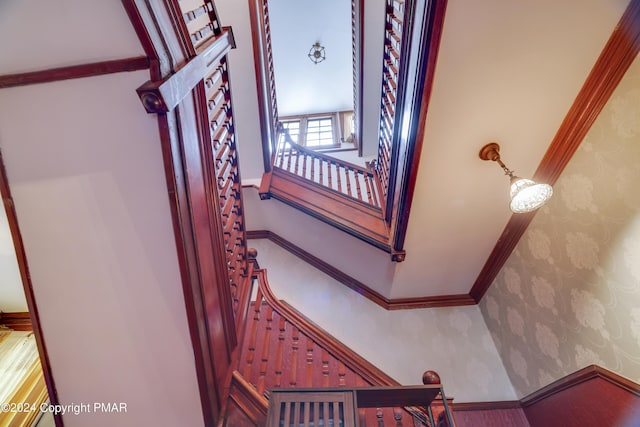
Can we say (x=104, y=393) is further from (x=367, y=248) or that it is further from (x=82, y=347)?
(x=367, y=248)

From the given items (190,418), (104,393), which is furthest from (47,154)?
(190,418)

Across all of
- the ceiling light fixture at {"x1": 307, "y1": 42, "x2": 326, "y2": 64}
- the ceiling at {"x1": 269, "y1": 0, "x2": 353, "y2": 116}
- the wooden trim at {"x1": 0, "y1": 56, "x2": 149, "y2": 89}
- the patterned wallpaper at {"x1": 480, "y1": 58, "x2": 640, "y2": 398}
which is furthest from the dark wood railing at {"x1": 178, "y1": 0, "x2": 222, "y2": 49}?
the ceiling light fixture at {"x1": 307, "y1": 42, "x2": 326, "y2": 64}

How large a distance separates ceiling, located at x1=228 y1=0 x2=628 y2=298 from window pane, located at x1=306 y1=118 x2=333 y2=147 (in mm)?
3416

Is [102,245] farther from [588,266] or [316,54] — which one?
[316,54]

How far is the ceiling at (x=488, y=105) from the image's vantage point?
4.83 feet

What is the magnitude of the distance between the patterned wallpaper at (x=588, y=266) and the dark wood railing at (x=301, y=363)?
1069 millimetres

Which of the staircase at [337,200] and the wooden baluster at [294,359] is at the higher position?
the staircase at [337,200]

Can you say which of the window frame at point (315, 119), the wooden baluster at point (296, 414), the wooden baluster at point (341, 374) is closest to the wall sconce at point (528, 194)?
the wooden baluster at point (341, 374)

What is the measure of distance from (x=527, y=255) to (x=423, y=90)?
1704mm

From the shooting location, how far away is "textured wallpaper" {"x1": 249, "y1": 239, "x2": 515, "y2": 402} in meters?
2.68

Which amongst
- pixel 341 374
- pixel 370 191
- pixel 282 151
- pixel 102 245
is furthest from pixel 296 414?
pixel 282 151

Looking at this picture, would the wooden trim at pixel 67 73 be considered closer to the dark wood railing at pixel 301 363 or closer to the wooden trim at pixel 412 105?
the wooden trim at pixel 412 105

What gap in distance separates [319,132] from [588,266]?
476cm

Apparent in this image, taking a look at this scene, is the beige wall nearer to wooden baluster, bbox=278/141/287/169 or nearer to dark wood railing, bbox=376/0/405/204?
dark wood railing, bbox=376/0/405/204
